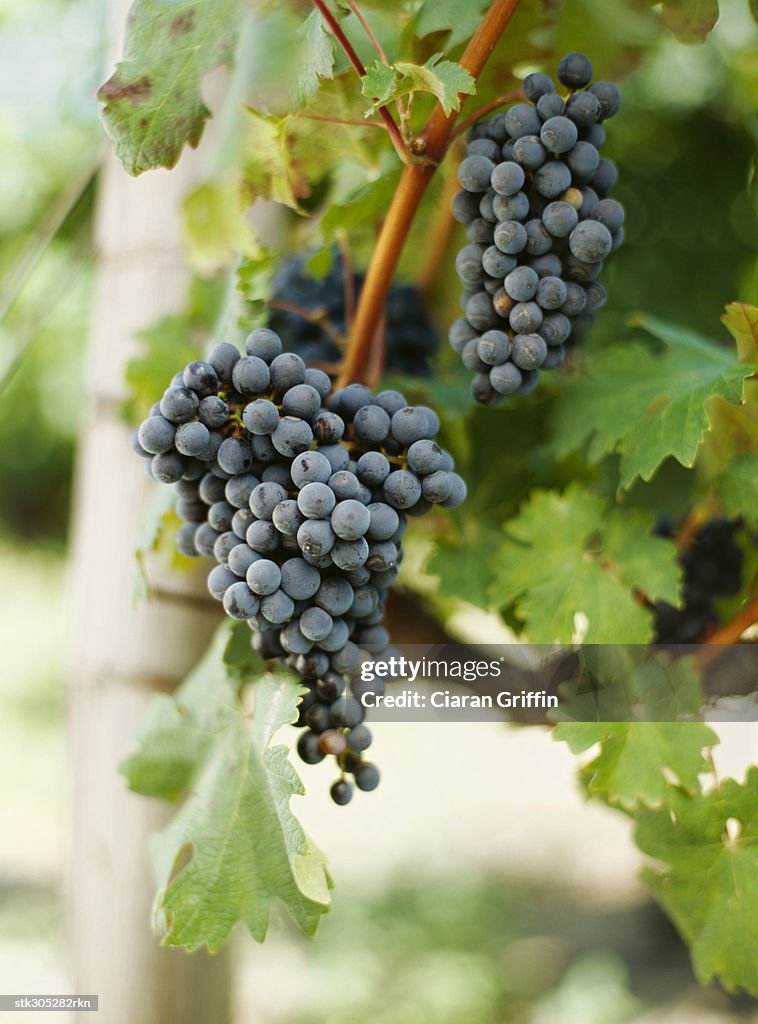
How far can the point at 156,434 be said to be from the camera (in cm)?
57

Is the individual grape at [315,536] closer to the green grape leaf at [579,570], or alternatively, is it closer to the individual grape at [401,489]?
the individual grape at [401,489]

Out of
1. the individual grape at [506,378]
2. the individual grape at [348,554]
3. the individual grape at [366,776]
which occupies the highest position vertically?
the individual grape at [506,378]

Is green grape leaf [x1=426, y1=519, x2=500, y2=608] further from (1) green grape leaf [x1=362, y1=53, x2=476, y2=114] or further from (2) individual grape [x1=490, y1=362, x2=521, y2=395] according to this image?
(1) green grape leaf [x1=362, y1=53, x2=476, y2=114]

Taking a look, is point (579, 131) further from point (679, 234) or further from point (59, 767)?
point (59, 767)

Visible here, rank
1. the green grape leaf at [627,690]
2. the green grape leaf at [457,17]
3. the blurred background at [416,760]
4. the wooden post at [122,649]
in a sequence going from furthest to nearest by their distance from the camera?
1. the blurred background at [416,760]
2. the wooden post at [122,649]
3. the green grape leaf at [627,690]
4. the green grape leaf at [457,17]

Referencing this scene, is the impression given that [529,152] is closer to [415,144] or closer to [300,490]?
[415,144]

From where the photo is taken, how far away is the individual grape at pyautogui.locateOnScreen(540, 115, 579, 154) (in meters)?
0.60

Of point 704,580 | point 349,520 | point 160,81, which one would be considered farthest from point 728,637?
point 160,81

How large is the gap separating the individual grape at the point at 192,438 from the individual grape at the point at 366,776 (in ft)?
0.96

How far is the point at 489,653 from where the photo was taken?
97 centimetres

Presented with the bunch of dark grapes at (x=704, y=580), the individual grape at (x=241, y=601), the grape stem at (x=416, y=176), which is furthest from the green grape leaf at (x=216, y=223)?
the bunch of dark grapes at (x=704, y=580)

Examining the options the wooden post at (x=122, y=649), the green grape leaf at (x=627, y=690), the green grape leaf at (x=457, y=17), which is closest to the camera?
the green grape leaf at (x=457, y=17)

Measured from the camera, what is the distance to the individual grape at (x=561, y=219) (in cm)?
60

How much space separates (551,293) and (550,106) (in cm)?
14
